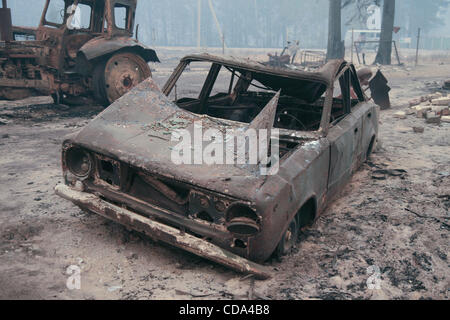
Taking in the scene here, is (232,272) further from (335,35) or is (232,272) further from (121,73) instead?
(335,35)

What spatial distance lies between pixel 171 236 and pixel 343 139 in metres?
1.98

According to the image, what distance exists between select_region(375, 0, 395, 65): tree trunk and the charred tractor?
18183 mm

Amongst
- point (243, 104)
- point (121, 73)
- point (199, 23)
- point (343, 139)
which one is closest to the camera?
point (343, 139)

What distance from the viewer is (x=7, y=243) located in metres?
3.03

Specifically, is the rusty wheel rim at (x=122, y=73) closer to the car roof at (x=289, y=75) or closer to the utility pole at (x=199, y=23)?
the car roof at (x=289, y=75)

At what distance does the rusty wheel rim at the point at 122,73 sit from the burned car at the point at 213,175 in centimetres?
467

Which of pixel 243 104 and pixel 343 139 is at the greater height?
pixel 243 104

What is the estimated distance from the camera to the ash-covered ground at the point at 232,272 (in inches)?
101

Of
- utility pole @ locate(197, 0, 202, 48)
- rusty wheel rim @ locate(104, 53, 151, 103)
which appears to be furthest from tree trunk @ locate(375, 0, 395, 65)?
utility pole @ locate(197, 0, 202, 48)

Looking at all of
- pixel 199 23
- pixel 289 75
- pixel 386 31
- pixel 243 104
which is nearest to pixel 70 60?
pixel 243 104

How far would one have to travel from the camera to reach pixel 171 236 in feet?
8.63

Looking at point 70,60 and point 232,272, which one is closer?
point 232,272

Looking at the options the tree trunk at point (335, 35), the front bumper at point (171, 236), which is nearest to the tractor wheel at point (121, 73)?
the front bumper at point (171, 236)

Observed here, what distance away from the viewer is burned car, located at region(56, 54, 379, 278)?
99.8 inches
